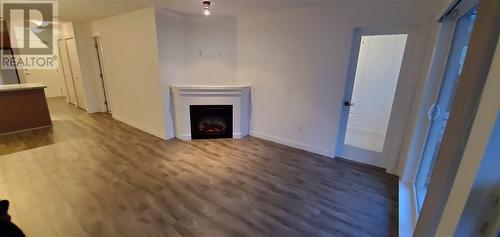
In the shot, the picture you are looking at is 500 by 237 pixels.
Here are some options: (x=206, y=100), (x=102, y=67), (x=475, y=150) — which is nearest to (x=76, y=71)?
(x=102, y=67)

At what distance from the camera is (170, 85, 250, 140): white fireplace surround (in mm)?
4020

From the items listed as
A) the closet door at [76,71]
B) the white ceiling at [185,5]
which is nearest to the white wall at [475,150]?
the white ceiling at [185,5]

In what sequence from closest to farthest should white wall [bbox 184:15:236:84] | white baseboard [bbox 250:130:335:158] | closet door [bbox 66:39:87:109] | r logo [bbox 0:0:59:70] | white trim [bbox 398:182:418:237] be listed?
white trim [bbox 398:182:418:237] → white baseboard [bbox 250:130:335:158] → white wall [bbox 184:15:236:84] → closet door [bbox 66:39:87:109] → r logo [bbox 0:0:59:70]

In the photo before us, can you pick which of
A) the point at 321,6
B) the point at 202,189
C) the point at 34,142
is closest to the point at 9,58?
the point at 34,142

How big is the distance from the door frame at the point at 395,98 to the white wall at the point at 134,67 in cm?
329

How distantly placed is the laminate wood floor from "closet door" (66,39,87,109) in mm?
2465

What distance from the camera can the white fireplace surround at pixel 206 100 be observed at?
4.02 metres

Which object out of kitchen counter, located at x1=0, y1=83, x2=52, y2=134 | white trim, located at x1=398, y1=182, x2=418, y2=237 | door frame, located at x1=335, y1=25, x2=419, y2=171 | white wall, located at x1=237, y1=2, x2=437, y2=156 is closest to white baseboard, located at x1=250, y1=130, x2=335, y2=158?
white wall, located at x1=237, y1=2, x2=437, y2=156

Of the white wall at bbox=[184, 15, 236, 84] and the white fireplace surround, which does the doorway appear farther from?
the white wall at bbox=[184, 15, 236, 84]

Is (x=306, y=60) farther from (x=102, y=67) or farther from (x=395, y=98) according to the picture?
(x=102, y=67)

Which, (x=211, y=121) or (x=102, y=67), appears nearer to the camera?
(x=211, y=121)

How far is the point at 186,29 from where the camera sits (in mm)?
4121

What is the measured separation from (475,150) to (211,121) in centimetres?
395

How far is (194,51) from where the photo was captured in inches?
168
